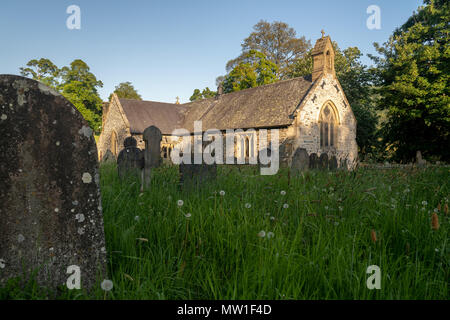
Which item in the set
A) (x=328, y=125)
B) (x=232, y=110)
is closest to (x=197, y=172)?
(x=328, y=125)

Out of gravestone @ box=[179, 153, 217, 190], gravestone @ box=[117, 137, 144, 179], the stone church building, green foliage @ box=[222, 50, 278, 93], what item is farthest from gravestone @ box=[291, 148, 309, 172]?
green foliage @ box=[222, 50, 278, 93]

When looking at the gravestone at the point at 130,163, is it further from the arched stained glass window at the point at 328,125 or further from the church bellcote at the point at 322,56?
the church bellcote at the point at 322,56

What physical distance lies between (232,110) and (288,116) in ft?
21.1

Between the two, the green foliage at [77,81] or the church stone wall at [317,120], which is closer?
the church stone wall at [317,120]

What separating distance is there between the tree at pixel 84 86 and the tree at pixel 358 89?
3091 cm

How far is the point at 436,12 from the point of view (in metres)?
21.3

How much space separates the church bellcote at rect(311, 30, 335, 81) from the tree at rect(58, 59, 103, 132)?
1361 inches

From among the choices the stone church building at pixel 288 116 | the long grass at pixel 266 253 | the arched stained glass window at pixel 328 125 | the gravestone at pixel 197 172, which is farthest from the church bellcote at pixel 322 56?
the long grass at pixel 266 253

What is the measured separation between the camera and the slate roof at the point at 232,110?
2016 cm

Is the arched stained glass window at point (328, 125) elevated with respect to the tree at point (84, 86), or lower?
lower

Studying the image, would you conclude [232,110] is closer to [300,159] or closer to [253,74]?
[253,74]

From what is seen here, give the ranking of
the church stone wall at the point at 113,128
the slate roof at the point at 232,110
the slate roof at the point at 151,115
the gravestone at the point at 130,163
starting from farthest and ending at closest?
1. the slate roof at the point at 151,115
2. the church stone wall at the point at 113,128
3. the slate roof at the point at 232,110
4. the gravestone at the point at 130,163
